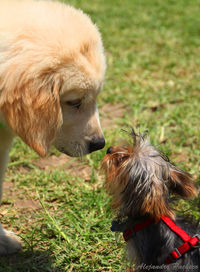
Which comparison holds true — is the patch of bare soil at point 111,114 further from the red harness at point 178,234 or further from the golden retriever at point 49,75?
the red harness at point 178,234

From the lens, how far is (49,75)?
2643 mm

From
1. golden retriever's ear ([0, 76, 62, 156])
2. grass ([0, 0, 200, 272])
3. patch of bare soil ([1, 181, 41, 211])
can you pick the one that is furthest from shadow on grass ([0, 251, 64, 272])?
golden retriever's ear ([0, 76, 62, 156])

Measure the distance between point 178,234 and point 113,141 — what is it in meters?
2.03

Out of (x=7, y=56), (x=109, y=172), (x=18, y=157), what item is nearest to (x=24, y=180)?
(x=18, y=157)

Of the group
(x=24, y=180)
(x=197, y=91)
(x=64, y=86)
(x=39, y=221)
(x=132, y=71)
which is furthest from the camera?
(x=132, y=71)

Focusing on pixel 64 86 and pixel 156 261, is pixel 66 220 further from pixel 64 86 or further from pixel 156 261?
pixel 64 86

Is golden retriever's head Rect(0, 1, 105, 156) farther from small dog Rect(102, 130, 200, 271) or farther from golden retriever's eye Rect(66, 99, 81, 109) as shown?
small dog Rect(102, 130, 200, 271)

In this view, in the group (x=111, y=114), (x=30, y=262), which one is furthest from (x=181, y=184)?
(x=111, y=114)

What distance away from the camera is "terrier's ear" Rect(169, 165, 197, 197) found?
2.73 metres

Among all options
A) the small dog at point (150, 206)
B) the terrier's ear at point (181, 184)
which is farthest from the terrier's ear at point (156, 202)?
the terrier's ear at point (181, 184)

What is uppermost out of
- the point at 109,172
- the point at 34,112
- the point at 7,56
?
the point at 7,56

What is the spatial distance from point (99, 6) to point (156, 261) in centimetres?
718

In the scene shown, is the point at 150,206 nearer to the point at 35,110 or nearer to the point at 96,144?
the point at 96,144

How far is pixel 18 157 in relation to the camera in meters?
4.37
